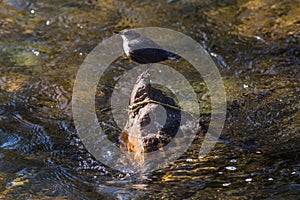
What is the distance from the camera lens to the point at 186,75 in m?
6.25

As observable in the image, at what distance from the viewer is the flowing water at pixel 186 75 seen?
3898 millimetres

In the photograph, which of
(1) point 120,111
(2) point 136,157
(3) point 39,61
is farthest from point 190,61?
(2) point 136,157

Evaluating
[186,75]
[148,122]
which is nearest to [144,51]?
[186,75]

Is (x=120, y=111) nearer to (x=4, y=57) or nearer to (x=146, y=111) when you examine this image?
(x=146, y=111)

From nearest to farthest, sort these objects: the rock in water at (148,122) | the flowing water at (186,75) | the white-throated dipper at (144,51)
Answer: the flowing water at (186,75)
the rock in water at (148,122)
the white-throated dipper at (144,51)

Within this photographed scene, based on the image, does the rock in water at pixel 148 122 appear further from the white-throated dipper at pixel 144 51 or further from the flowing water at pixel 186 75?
the white-throated dipper at pixel 144 51

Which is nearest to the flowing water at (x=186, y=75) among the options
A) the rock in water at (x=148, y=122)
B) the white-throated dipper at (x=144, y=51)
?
the rock in water at (x=148, y=122)

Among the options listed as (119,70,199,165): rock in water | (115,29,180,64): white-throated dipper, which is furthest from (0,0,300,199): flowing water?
(115,29,180,64): white-throated dipper

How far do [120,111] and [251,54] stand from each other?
2.35 metres

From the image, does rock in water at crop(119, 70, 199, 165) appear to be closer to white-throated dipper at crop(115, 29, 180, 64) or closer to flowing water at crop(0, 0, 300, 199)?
Result: flowing water at crop(0, 0, 300, 199)

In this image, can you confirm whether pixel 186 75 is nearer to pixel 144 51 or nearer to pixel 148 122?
pixel 144 51

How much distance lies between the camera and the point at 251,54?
6633 mm

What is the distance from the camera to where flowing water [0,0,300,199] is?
390 cm

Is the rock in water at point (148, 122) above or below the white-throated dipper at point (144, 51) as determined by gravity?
below
